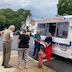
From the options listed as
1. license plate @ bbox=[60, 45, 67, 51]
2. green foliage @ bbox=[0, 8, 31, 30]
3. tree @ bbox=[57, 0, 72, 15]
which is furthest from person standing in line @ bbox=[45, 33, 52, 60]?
green foliage @ bbox=[0, 8, 31, 30]

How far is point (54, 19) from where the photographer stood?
1533 centimetres

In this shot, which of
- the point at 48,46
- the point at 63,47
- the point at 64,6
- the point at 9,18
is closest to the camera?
the point at 63,47

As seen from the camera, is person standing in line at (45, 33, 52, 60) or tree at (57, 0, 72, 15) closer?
person standing in line at (45, 33, 52, 60)

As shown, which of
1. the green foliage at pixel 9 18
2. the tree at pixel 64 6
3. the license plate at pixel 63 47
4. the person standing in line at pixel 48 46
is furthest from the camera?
the green foliage at pixel 9 18

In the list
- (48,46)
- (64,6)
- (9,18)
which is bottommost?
(48,46)

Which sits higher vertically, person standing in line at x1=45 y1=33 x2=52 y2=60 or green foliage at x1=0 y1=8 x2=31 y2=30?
green foliage at x1=0 y1=8 x2=31 y2=30

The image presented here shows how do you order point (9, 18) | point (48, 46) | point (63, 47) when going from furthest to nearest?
point (9, 18)
point (48, 46)
point (63, 47)

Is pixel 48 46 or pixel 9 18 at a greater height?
pixel 9 18

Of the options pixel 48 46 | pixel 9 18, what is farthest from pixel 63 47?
pixel 9 18

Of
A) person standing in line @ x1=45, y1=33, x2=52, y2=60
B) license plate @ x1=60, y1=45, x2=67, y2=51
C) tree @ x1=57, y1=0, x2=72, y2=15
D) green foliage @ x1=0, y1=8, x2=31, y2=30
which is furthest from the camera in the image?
green foliage @ x1=0, y1=8, x2=31, y2=30

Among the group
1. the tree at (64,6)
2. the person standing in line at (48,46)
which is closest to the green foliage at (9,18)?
the tree at (64,6)

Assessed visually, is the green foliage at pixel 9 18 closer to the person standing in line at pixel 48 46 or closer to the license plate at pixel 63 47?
the person standing in line at pixel 48 46

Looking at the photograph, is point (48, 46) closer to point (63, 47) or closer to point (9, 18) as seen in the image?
point (63, 47)

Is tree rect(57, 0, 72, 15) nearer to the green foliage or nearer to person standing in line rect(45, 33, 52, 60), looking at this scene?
person standing in line rect(45, 33, 52, 60)
